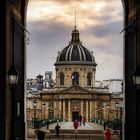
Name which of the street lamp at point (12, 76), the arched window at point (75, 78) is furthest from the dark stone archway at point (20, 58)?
the arched window at point (75, 78)

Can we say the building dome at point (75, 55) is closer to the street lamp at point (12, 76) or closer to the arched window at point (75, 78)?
the arched window at point (75, 78)

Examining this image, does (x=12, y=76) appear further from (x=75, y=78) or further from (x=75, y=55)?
(x=75, y=78)

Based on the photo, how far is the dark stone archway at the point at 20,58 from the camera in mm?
24453

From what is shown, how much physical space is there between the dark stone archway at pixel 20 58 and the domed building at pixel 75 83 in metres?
122

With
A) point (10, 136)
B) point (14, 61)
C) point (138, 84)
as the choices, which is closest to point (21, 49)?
point (14, 61)

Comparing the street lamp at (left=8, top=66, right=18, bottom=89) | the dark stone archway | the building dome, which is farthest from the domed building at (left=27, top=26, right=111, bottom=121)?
the street lamp at (left=8, top=66, right=18, bottom=89)

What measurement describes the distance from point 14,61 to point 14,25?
1333 mm

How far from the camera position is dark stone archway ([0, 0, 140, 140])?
24453 millimetres

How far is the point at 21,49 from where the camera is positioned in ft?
100

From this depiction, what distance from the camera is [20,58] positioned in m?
30.3

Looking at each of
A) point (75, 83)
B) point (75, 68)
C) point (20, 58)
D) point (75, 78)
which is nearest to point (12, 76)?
point (20, 58)

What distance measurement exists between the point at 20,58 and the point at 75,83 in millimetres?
128410

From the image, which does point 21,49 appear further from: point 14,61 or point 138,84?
point 138,84

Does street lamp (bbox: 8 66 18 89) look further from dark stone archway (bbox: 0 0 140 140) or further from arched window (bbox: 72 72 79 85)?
arched window (bbox: 72 72 79 85)
